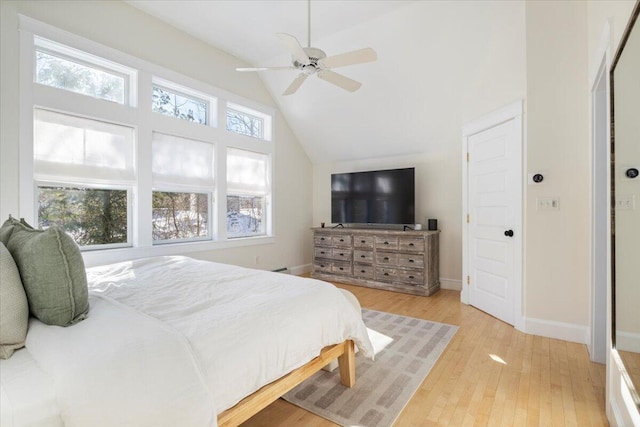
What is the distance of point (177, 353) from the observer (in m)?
1.07

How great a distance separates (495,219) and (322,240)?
2.65 m

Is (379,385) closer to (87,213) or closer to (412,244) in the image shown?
(412,244)

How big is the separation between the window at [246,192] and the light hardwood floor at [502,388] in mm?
3187

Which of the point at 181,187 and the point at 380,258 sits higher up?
the point at 181,187

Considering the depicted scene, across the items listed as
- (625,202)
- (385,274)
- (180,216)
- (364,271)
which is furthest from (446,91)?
(180,216)

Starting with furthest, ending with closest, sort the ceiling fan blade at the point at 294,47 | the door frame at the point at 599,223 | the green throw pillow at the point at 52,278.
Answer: the door frame at the point at 599,223
the ceiling fan blade at the point at 294,47
the green throw pillow at the point at 52,278

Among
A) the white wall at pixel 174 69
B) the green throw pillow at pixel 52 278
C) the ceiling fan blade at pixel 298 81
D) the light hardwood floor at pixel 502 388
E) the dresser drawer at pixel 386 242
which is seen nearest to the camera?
the green throw pillow at pixel 52 278

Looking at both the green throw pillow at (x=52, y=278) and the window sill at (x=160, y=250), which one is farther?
the window sill at (x=160, y=250)

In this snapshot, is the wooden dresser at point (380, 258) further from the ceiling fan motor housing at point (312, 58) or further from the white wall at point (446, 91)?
the ceiling fan motor housing at point (312, 58)

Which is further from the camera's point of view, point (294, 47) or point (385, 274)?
point (385, 274)

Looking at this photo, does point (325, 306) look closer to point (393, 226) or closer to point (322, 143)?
point (393, 226)

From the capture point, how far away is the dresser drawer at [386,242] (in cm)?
441

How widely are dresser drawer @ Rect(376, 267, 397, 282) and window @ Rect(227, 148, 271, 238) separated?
1982 millimetres

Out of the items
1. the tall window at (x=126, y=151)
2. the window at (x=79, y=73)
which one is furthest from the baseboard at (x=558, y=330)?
the window at (x=79, y=73)
